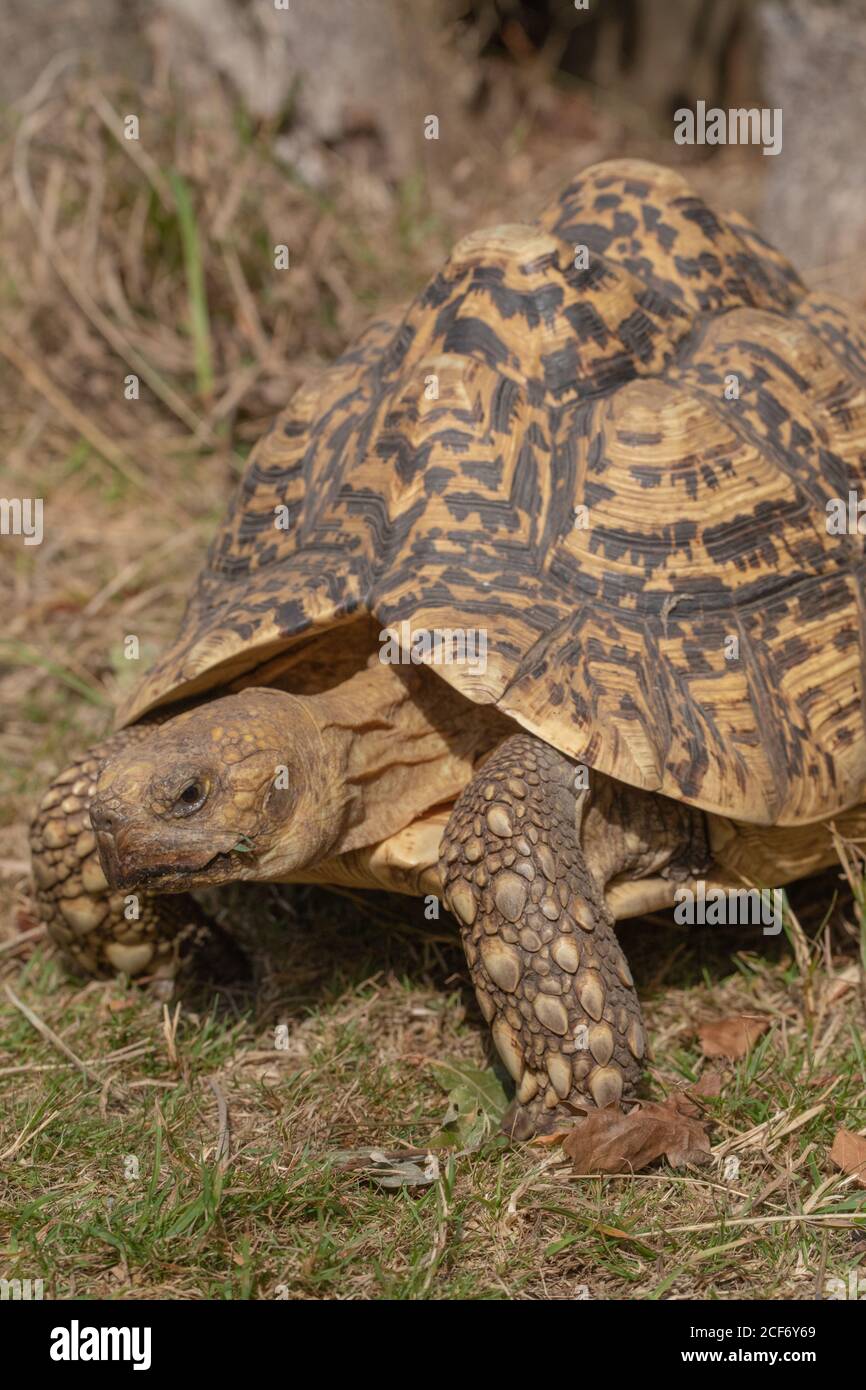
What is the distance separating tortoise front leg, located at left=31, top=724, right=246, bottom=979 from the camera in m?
3.62

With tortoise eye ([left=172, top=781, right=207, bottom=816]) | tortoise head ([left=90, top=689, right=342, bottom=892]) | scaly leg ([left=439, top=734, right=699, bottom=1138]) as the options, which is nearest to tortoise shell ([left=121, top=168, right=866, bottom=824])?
scaly leg ([left=439, top=734, right=699, bottom=1138])

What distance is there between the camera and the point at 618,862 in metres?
3.31

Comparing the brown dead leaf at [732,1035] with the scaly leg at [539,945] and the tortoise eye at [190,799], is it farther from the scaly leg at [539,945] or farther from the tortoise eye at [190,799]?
the tortoise eye at [190,799]

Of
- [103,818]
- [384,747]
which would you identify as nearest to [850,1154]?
[384,747]

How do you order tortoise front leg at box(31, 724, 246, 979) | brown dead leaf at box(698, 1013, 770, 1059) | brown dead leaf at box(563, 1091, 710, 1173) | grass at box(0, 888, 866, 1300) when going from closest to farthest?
grass at box(0, 888, 866, 1300) < brown dead leaf at box(563, 1091, 710, 1173) < brown dead leaf at box(698, 1013, 770, 1059) < tortoise front leg at box(31, 724, 246, 979)

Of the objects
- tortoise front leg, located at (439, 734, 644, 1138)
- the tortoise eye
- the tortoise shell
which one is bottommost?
tortoise front leg, located at (439, 734, 644, 1138)

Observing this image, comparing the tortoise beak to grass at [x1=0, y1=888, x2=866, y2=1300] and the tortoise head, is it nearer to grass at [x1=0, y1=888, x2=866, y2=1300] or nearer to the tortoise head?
the tortoise head

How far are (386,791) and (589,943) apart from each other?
Result: 2.23ft

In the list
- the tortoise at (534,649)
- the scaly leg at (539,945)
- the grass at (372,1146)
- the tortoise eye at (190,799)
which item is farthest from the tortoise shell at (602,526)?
the grass at (372,1146)

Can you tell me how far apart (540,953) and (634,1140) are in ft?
1.40

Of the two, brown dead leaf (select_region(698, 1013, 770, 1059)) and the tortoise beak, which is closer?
the tortoise beak

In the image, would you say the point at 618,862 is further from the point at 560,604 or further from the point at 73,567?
the point at 73,567

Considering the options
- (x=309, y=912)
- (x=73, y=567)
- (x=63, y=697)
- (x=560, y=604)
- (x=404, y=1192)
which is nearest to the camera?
(x=404, y=1192)

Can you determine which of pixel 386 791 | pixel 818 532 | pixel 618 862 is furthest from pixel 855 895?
pixel 386 791
